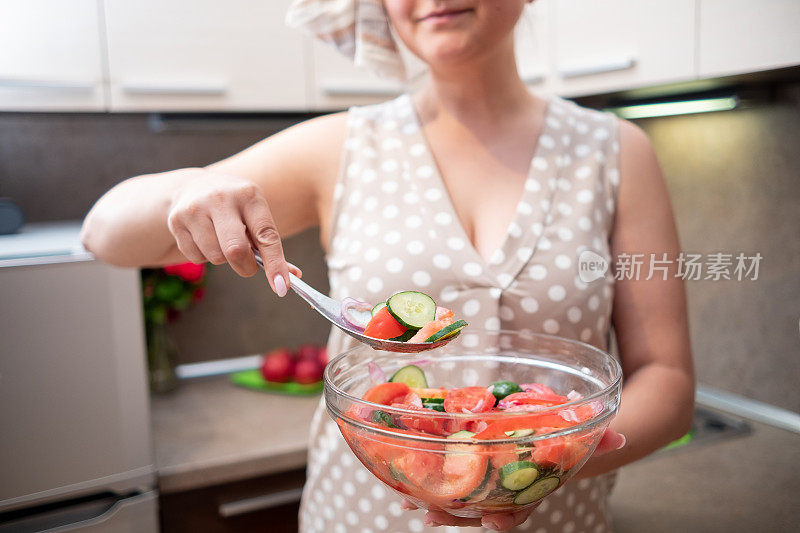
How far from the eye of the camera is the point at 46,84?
1.34m

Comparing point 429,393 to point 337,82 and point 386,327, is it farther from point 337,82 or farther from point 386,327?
point 337,82

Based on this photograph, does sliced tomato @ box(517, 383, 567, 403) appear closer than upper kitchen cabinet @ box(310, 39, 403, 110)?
Yes

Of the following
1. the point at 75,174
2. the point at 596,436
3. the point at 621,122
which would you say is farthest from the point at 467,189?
the point at 75,174

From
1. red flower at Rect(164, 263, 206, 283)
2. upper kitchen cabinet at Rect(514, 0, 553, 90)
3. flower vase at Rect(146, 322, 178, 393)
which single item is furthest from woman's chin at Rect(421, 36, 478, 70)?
flower vase at Rect(146, 322, 178, 393)

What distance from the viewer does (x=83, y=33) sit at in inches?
53.8

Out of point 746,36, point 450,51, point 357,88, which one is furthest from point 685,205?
point 450,51

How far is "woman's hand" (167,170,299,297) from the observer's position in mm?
595

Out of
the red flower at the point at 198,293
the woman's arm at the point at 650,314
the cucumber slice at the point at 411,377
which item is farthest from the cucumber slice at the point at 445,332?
the red flower at the point at 198,293

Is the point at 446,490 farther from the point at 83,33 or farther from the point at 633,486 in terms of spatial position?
the point at 83,33

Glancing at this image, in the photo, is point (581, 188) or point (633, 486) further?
point (633, 486)

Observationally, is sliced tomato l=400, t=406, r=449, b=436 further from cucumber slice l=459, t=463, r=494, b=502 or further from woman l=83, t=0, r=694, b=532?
woman l=83, t=0, r=694, b=532

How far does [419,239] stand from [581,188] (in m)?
0.23

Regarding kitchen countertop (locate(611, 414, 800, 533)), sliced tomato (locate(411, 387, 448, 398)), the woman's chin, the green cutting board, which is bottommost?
the green cutting board

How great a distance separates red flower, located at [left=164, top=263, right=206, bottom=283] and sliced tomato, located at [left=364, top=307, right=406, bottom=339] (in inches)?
47.2
